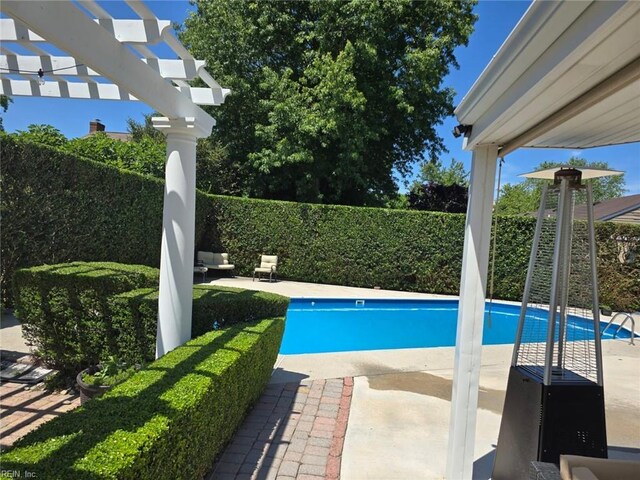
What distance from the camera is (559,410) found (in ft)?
8.19

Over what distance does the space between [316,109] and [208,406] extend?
1269 cm

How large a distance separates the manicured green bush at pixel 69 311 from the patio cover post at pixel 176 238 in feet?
2.97

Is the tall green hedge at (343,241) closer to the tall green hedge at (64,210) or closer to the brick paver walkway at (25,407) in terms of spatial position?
the tall green hedge at (64,210)

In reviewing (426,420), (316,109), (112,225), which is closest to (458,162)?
(316,109)

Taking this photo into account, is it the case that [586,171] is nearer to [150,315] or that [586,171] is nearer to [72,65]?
[150,315]

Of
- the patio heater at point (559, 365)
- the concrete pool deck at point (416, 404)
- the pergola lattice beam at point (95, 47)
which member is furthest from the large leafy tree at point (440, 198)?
the pergola lattice beam at point (95, 47)

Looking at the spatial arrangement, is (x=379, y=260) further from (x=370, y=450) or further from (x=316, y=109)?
(x=370, y=450)

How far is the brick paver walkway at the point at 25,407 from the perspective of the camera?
3.45 metres

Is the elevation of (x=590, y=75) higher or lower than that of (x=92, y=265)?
higher

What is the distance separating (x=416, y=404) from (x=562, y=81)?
11.8 feet

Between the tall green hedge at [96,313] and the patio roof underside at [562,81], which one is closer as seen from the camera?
the patio roof underside at [562,81]

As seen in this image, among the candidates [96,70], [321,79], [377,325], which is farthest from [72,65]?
[321,79]

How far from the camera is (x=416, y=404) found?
433 centimetres

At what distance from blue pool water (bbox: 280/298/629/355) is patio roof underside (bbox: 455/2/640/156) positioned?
227 inches
